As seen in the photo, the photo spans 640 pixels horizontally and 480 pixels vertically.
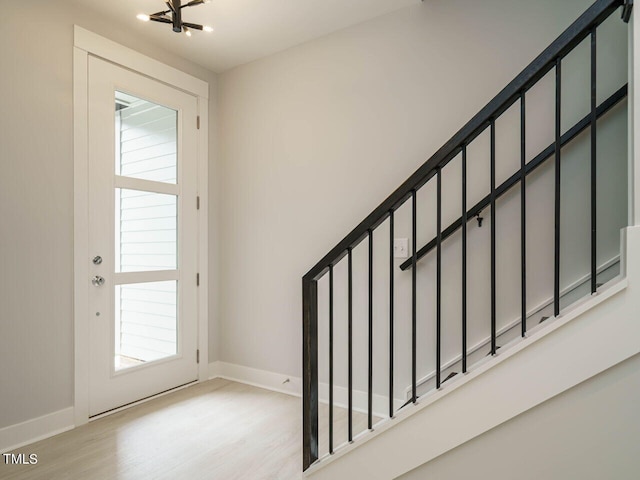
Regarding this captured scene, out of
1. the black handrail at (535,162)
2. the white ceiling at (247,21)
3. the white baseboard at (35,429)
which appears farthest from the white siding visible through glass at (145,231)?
the black handrail at (535,162)

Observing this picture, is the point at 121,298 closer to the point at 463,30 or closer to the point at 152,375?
the point at 152,375

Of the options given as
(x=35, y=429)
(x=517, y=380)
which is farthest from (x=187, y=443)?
(x=517, y=380)

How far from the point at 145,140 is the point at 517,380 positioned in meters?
2.86

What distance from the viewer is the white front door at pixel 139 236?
256 cm

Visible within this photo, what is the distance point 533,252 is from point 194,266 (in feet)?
8.34

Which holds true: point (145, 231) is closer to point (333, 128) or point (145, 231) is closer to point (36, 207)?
point (36, 207)

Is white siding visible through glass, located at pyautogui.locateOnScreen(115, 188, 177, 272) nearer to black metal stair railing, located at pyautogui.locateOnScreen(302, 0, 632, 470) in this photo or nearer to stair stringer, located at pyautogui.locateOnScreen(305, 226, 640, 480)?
black metal stair railing, located at pyautogui.locateOnScreen(302, 0, 632, 470)

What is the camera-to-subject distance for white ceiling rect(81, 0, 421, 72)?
2.45 metres

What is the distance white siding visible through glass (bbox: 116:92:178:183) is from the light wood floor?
173 centimetres

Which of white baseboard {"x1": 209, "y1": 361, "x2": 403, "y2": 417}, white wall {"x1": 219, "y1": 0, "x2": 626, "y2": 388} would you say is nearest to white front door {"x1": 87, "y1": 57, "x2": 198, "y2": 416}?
white baseboard {"x1": 209, "y1": 361, "x2": 403, "y2": 417}

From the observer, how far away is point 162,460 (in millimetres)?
1992

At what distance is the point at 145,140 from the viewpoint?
286 cm

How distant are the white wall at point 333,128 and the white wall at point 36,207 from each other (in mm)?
1253

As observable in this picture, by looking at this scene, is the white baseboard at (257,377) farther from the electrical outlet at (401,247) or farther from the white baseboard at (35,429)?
the electrical outlet at (401,247)
